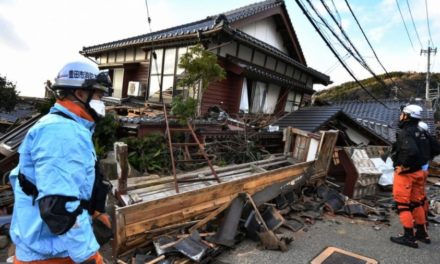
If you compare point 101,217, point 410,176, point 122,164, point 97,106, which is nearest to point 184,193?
point 122,164

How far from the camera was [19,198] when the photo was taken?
6.19 feet

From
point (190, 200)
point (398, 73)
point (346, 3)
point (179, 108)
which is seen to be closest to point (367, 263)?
point (190, 200)

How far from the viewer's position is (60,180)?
169cm

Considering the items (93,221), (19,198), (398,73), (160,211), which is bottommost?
(160,211)

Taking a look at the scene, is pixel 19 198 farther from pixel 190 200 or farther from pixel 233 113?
pixel 233 113

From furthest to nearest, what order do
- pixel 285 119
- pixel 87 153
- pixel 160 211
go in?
pixel 285 119, pixel 160 211, pixel 87 153

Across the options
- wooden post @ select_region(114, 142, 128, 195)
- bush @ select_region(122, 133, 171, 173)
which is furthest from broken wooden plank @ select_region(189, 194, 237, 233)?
bush @ select_region(122, 133, 171, 173)

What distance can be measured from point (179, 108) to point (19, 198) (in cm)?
545

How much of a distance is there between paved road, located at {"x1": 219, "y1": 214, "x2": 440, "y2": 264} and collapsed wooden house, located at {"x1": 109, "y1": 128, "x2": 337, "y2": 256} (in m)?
0.90

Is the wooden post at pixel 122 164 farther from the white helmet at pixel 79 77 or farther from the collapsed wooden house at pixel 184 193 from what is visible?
the white helmet at pixel 79 77

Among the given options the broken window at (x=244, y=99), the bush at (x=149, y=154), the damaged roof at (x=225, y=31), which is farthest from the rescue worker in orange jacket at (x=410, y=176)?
the broken window at (x=244, y=99)

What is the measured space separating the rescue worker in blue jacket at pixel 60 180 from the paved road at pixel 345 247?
2.99 meters

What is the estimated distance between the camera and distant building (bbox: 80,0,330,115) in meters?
11.1

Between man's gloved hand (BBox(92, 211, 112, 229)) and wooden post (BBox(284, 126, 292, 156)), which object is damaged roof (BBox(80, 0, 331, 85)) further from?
man's gloved hand (BBox(92, 211, 112, 229))
